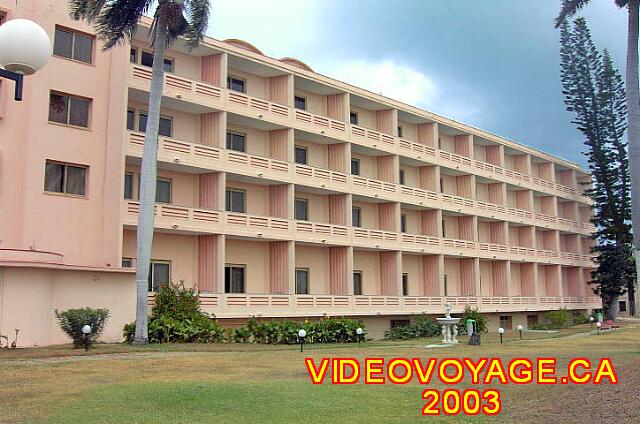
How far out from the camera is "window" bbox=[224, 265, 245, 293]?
33.1 m

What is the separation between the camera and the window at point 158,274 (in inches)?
1179

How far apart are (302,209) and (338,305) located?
18.3 feet

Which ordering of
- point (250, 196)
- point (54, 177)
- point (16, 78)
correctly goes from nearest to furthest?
point (16, 78) < point (54, 177) < point (250, 196)

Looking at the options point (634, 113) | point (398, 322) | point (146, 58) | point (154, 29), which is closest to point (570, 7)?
point (634, 113)

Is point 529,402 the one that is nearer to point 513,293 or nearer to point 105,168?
point 105,168

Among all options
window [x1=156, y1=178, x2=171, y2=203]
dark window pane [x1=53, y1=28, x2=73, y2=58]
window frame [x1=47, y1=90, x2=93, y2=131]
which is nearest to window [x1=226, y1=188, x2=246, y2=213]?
window [x1=156, y1=178, x2=171, y2=203]

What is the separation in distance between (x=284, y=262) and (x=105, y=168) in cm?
1040

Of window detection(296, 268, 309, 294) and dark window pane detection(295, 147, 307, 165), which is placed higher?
dark window pane detection(295, 147, 307, 165)

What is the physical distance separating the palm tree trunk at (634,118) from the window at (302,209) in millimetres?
18426

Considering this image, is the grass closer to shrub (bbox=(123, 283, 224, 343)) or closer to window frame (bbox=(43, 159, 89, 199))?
shrub (bbox=(123, 283, 224, 343))

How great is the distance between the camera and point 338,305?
35781 millimetres

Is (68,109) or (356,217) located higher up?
(68,109)

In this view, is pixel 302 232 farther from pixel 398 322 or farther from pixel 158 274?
pixel 398 322

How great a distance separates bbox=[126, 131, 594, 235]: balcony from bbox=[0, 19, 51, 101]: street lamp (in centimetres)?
2194
